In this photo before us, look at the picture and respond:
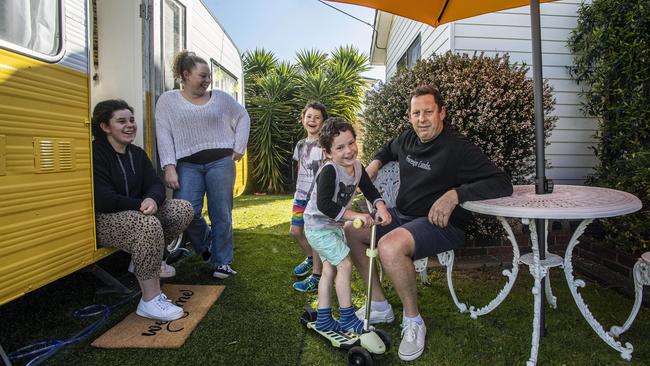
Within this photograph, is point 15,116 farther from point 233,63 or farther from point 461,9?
point 233,63

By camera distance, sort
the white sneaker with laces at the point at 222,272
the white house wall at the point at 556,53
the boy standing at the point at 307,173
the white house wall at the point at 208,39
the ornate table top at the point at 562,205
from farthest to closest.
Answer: the white house wall at the point at 556,53 → the white house wall at the point at 208,39 → the white sneaker with laces at the point at 222,272 → the boy standing at the point at 307,173 → the ornate table top at the point at 562,205

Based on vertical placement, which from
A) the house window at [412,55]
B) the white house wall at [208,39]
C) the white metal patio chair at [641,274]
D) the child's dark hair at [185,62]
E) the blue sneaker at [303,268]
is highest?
the house window at [412,55]

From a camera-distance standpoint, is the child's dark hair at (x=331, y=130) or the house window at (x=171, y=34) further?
the house window at (x=171, y=34)

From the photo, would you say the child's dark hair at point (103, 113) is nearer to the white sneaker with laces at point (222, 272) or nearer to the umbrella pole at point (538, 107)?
the white sneaker with laces at point (222, 272)

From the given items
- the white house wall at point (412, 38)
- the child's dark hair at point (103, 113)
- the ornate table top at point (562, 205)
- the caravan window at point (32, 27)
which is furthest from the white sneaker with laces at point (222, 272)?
the white house wall at point (412, 38)

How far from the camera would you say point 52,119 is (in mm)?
2146

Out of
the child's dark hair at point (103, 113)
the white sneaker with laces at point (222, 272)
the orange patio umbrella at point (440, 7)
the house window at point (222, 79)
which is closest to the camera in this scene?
the child's dark hair at point (103, 113)

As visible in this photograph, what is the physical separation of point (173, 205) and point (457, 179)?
196 centimetres

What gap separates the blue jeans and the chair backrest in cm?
121

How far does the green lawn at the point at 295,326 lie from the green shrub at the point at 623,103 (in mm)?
529

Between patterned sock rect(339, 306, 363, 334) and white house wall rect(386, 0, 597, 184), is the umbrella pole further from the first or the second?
white house wall rect(386, 0, 597, 184)

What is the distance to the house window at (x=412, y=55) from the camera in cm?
633

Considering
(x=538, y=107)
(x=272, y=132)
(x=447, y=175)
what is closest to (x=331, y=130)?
(x=447, y=175)

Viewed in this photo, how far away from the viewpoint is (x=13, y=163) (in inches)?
73.9
